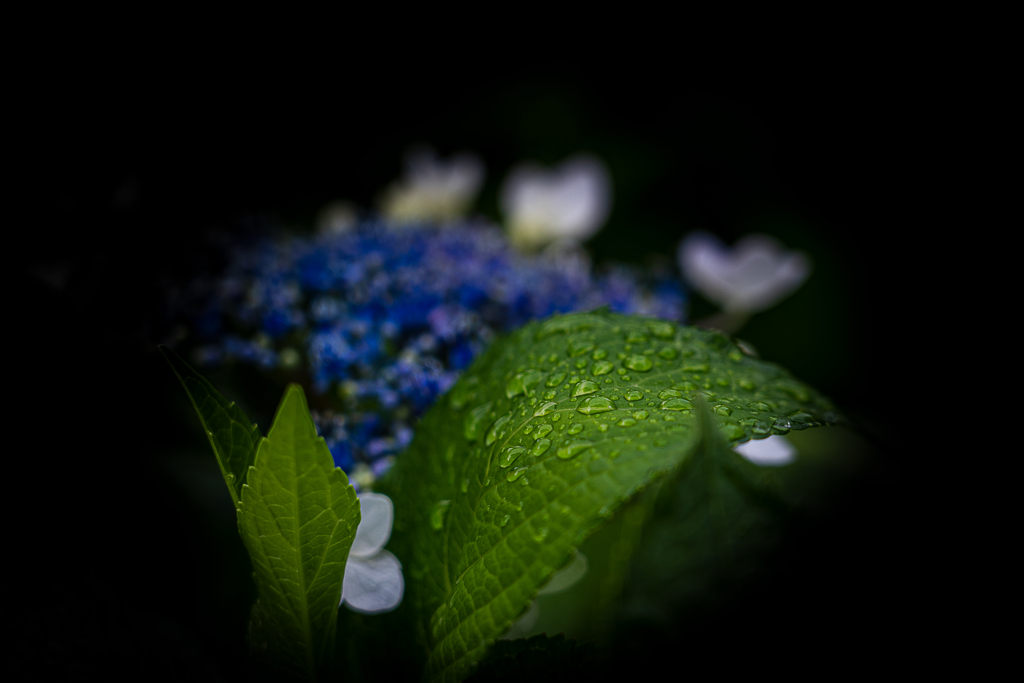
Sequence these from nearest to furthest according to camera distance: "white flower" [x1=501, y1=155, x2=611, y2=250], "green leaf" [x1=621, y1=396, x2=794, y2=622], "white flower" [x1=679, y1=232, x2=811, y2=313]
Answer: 1. "green leaf" [x1=621, y1=396, x2=794, y2=622]
2. "white flower" [x1=679, y1=232, x2=811, y2=313]
3. "white flower" [x1=501, y1=155, x2=611, y2=250]

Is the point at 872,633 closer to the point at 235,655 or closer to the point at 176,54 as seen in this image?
the point at 235,655

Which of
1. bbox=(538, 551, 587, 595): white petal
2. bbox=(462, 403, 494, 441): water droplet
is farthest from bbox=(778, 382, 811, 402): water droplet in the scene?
bbox=(538, 551, 587, 595): white petal

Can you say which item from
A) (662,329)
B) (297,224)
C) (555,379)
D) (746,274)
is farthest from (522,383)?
(297,224)

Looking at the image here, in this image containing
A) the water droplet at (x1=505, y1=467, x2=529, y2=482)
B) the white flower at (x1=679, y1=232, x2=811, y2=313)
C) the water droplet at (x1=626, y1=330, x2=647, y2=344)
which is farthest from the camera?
the white flower at (x1=679, y1=232, x2=811, y2=313)

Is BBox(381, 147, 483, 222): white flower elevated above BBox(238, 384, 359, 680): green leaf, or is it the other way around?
BBox(381, 147, 483, 222): white flower

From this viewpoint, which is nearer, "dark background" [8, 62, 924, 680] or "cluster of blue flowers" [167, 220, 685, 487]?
"dark background" [8, 62, 924, 680]

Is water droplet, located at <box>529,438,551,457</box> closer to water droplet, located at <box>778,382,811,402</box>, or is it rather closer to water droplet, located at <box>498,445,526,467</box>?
water droplet, located at <box>498,445,526,467</box>

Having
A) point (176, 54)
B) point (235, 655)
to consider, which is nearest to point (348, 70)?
point (176, 54)

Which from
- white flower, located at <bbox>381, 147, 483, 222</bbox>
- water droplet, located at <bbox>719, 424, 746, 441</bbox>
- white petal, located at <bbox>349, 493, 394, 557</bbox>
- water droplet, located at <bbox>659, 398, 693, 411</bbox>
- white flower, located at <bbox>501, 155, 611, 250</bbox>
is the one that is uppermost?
white flower, located at <bbox>381, 147, 483, 222</bbox>
